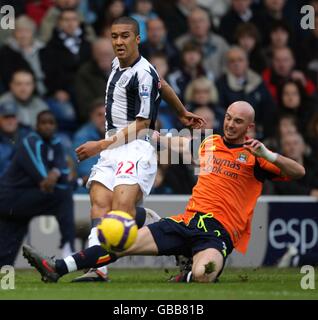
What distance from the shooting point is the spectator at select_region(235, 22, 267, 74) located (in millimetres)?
18922

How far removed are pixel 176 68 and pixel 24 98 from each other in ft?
9.08

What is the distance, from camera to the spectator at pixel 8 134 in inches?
627

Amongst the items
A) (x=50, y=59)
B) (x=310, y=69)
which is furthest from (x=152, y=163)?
(x=310, y=69)

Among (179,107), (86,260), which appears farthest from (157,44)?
(86,260)

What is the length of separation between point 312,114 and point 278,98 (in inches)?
28.4

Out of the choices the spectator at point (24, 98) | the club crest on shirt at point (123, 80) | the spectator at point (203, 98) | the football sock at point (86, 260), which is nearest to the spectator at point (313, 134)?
the spectator at point (203, 98)

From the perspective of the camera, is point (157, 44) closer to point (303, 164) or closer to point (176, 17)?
point (176, 17)

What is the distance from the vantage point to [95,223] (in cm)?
1128

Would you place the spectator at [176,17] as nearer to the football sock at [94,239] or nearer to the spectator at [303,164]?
the spectator at [303,164]

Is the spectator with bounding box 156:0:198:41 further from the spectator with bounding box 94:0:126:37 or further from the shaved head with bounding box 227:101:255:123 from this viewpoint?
the shaved head with bounding box 227:101:255:123

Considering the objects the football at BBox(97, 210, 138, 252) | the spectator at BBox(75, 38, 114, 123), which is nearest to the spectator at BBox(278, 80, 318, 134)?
the spectator at BBox(75, 38, 114, 123)

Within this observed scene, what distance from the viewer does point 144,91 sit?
11266 mm

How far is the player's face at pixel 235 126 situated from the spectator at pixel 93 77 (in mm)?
5840
